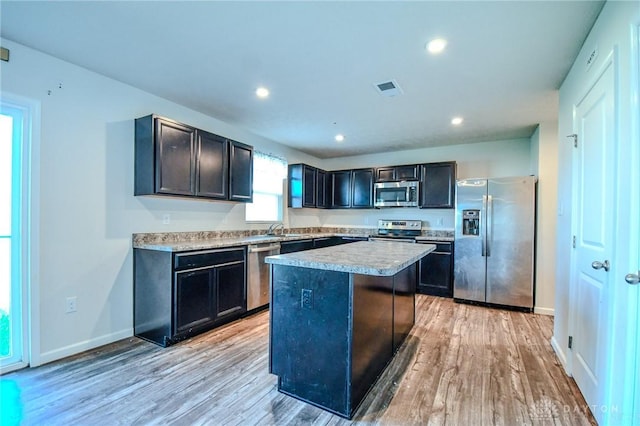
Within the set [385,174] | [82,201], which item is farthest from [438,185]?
[82,201]

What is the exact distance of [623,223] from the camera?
148cm

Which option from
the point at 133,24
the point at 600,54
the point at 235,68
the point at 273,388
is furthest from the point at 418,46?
the point at 273,388

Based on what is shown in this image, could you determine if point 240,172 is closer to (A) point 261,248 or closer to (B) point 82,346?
(A) point 261,248

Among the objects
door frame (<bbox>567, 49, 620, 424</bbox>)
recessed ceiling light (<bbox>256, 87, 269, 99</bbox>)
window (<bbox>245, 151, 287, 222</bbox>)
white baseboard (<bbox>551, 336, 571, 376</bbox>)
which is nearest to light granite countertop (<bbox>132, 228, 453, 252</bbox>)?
window (<bbox>245, 151, 287, 222</bbox>)

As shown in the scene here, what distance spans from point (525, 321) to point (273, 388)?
3.17 metres

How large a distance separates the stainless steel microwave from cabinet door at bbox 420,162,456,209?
0.15 metres

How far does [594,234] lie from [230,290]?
3172 mm

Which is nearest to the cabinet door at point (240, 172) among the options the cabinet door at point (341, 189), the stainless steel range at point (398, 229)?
the cabinet door at point (341, 189)

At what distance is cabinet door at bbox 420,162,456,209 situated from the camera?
4.84 meters

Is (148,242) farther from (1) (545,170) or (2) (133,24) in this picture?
(1) (545,170)

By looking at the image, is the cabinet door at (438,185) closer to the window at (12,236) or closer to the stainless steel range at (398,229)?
the stainless steel range at (398,229)

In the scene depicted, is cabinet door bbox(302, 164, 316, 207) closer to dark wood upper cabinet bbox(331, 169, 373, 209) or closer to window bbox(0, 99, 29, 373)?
dark wood upper cabinet bbox(331, 169, 373, 209)

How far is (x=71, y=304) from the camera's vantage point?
2.57 metres

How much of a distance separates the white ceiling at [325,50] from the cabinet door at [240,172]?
478 mm
